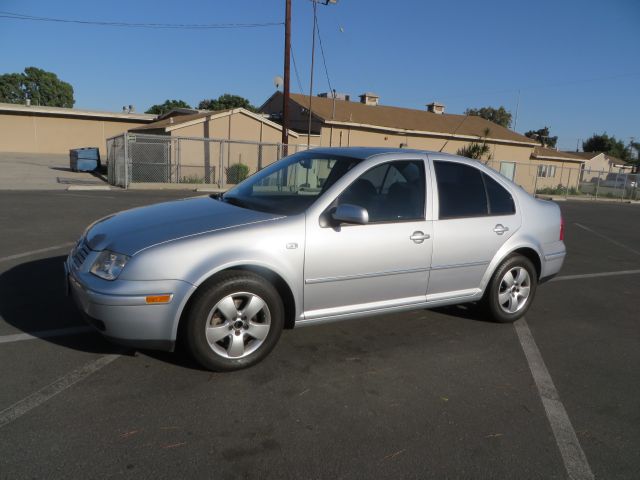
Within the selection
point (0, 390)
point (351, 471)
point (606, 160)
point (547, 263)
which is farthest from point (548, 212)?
point (606, 160)

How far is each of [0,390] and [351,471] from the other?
7.49ft

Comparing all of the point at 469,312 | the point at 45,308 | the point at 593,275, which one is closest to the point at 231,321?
the point at 45,308

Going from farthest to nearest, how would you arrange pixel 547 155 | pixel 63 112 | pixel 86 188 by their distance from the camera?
pixel 547 155
pixel 63 112
pixel 86 188

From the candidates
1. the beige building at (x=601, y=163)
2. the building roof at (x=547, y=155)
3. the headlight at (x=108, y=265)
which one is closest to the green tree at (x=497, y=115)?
the beige building at (x=601, y=163)

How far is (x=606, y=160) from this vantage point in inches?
2648

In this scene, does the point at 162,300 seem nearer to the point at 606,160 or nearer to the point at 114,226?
the point at 114,226

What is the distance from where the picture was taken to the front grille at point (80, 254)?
3.57m

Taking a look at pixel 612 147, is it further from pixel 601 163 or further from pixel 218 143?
pixel 218 143

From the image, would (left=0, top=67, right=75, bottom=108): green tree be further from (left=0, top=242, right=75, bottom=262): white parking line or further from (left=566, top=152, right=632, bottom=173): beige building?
(left=0, top=242, right=75, bottom=262): white parking line

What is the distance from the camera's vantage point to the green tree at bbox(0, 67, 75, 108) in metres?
92.4

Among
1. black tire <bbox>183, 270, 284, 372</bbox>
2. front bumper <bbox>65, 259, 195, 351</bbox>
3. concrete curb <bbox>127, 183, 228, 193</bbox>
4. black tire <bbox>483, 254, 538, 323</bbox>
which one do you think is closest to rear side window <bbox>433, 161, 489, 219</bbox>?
black tire <bbox>483, 254, 538, 323</bbox>

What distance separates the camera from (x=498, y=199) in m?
4.84

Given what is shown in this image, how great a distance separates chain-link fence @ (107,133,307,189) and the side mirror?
Answer: 1592 cm

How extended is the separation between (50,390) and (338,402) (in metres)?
1.86
